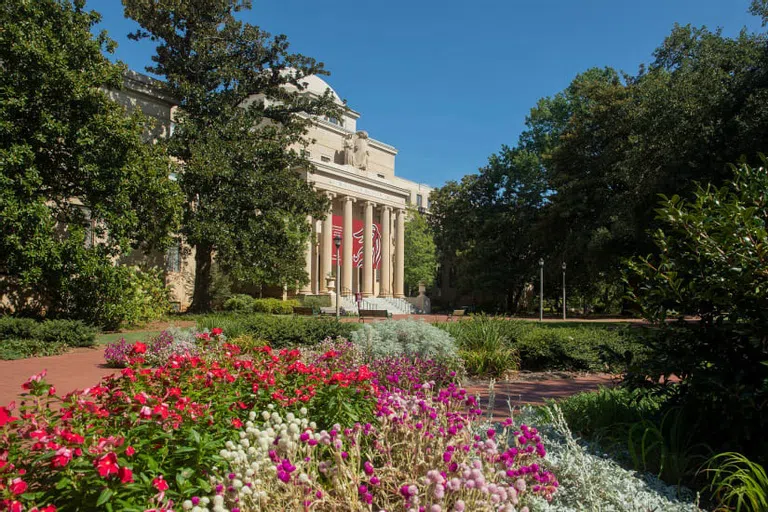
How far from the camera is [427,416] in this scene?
141 inches

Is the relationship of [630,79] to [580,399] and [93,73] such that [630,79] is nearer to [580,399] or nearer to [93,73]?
[93,73]

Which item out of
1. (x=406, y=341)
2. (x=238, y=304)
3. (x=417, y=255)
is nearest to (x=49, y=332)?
(x=406, y=341)

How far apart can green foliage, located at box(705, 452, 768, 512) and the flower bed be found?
3.49 feet

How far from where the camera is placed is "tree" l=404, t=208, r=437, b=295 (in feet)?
170

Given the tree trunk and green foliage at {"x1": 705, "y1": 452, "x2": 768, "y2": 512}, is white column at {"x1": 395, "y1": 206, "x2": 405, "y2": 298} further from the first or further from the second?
green foliage at {"x1": 705, "y1": 452, "x2": 768, "y2": 512}

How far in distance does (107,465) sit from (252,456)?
30.5 inches

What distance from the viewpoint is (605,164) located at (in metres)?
28.5

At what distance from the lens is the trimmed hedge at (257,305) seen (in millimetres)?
28234

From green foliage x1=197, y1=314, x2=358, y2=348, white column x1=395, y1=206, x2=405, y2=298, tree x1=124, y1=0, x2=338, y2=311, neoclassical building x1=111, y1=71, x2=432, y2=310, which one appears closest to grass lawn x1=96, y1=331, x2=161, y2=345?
green foliage x1=197, y1=314, x2=358, y2=348

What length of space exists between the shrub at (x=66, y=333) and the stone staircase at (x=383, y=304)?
72.4 ft

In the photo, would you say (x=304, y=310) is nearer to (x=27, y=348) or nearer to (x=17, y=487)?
(x=27, y=348)

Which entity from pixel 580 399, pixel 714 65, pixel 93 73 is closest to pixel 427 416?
pixel 580 399

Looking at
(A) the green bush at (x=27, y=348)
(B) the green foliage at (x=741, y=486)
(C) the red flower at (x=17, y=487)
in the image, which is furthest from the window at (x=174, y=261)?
(B) the green foliage at (x=741, y=486)

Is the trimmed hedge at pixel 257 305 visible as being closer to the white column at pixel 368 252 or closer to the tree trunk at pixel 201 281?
the tree trunk at pixel 201 281
